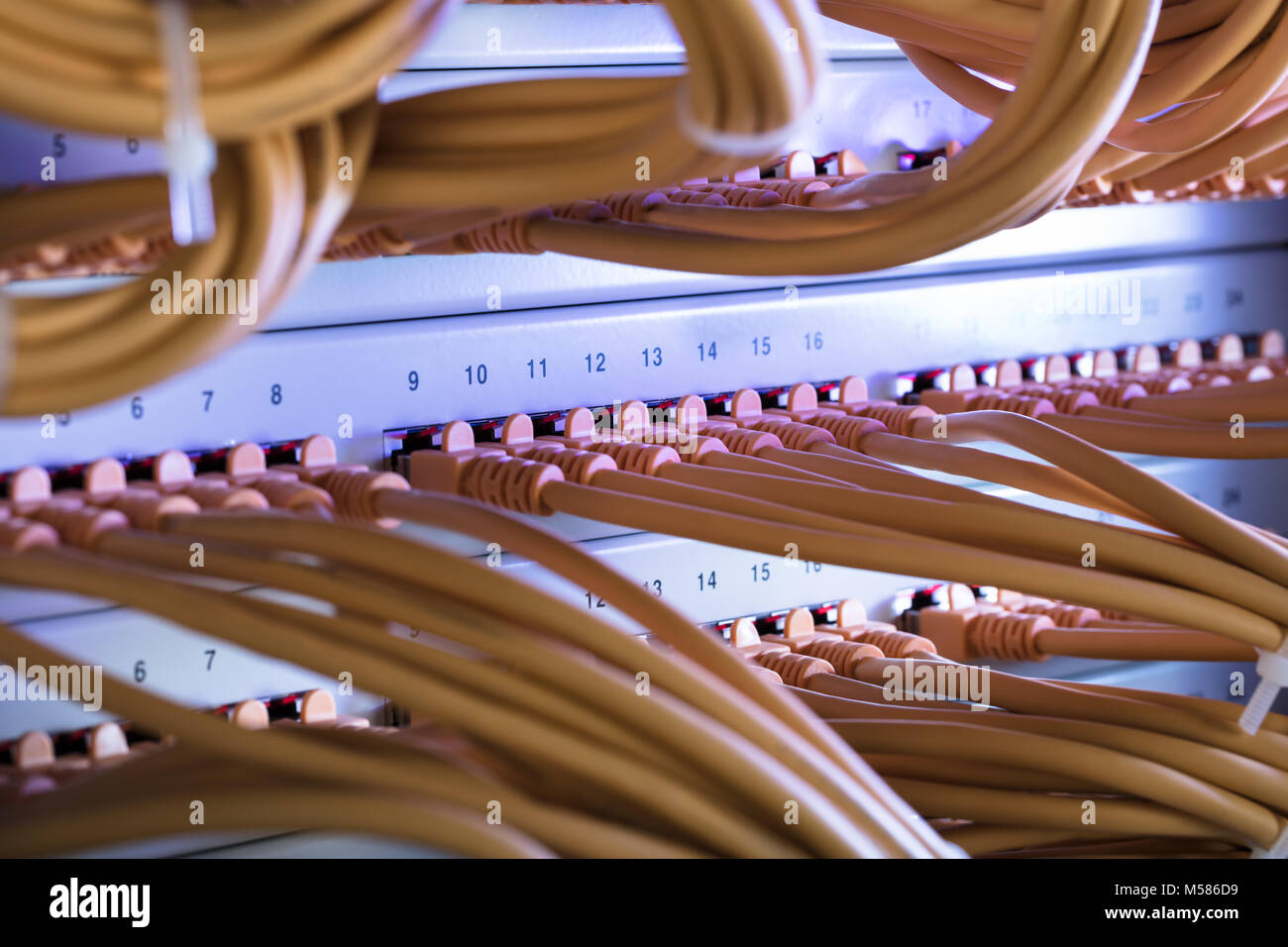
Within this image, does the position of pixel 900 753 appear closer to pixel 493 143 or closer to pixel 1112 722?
pixel 1112 722

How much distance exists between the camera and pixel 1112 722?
585 millimetres

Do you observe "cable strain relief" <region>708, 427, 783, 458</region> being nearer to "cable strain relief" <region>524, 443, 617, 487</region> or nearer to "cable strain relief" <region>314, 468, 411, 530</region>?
"cable strain relief" <region>524, 443, 617, 487</region>

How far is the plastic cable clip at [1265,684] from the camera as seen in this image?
1.75ft

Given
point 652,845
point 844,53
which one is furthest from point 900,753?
point 844,53

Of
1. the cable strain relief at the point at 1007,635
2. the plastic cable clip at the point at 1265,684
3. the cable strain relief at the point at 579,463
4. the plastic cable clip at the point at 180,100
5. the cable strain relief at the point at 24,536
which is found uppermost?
the plastic cable clip at the point at 180,100

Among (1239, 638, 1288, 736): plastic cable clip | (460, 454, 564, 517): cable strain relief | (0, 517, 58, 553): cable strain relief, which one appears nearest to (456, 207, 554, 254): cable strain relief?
(460, 454, 564, 517): cable strain relief

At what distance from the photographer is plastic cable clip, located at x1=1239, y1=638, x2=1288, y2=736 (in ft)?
1.75

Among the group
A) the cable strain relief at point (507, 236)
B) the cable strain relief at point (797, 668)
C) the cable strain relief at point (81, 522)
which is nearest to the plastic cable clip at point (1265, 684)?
the cable strain relief at point (797, 668)

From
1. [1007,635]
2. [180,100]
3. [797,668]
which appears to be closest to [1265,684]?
[797,668]

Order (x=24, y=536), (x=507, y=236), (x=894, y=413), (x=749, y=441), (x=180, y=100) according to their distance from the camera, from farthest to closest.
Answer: (x=894, y=413), (x=749, y=441), (x=507, y=236), (x=24, y=536), (x=180, y=100)

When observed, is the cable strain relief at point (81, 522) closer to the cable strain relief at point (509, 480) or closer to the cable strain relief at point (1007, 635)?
the cable strain relief at point (509, 480)

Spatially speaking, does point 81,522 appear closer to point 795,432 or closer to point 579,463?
point 579,463

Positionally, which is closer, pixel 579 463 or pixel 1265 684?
pixel 1265 684

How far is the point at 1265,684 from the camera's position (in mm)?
553
